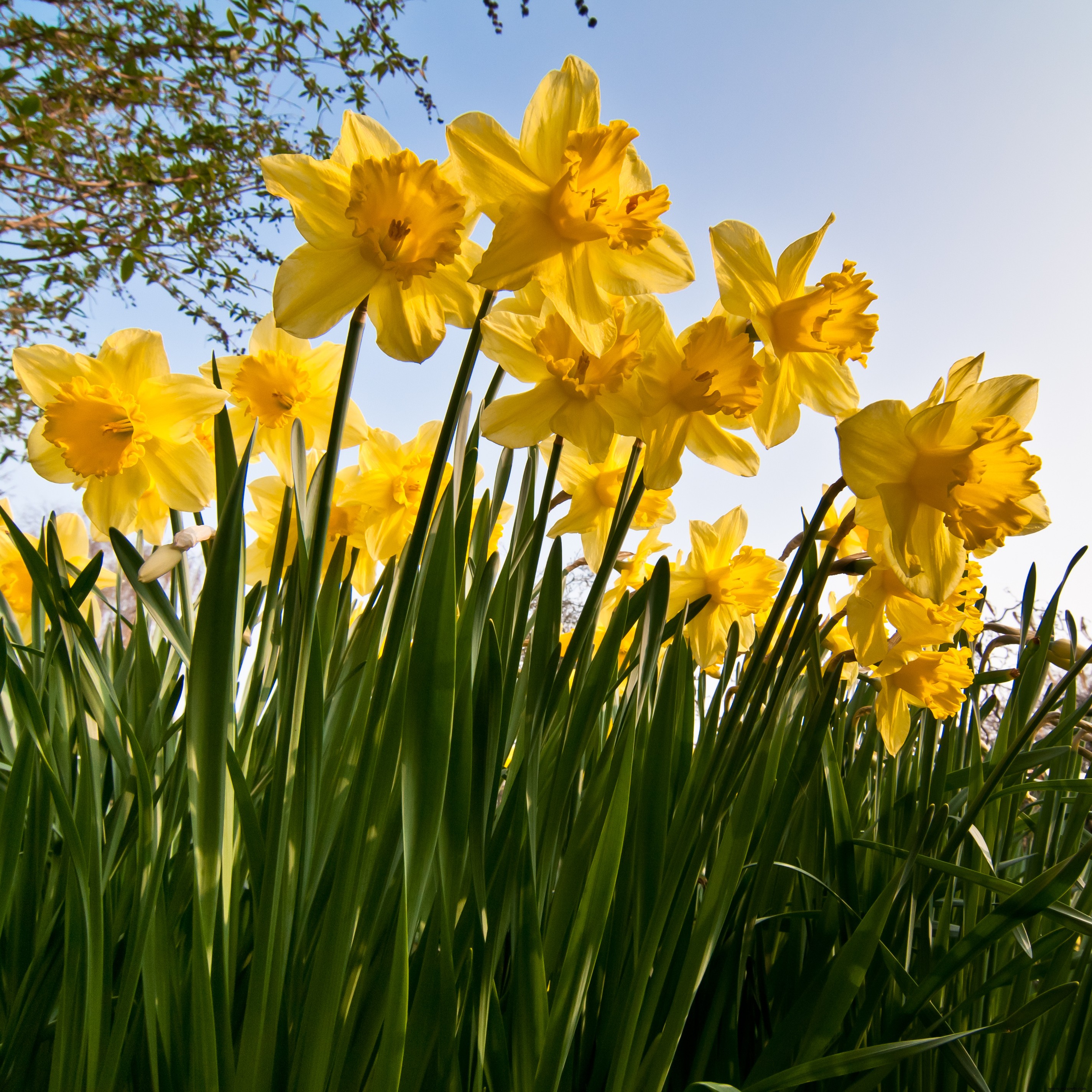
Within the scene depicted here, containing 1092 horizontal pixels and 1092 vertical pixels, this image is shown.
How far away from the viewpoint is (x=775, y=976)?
103cm

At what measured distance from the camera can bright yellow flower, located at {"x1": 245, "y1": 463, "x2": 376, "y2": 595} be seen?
1050mm

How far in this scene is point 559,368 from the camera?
765mm

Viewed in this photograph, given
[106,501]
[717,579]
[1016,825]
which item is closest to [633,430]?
[717,579]

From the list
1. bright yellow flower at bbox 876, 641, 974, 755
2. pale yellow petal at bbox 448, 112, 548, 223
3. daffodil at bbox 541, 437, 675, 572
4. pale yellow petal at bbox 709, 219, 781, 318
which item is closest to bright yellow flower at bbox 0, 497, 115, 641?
daffodil at bbox 541, 437, 675, 572

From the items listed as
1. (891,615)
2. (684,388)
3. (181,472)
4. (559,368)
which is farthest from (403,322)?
(891,615)

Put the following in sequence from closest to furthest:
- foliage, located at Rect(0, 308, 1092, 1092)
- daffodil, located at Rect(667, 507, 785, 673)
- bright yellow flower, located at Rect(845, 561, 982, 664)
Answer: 1. foliage, located at Rect(0, 308, 1092, 1092)
2. bright yellow flower, located at Rect(845, 561, 982, 664)
3. daffodil, located at Rect(667, 507, 785, 673)

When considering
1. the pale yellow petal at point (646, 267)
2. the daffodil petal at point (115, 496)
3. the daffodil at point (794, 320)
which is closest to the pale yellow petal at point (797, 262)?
the daffodil at point (794, 320)

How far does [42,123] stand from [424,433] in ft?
11.4

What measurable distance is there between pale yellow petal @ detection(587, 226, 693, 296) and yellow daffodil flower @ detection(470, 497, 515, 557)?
0.31 m

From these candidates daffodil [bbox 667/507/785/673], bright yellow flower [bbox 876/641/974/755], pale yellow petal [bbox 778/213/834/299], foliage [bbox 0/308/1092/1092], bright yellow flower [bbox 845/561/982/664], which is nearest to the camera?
foliage [bbox 0/308/1092/1092]

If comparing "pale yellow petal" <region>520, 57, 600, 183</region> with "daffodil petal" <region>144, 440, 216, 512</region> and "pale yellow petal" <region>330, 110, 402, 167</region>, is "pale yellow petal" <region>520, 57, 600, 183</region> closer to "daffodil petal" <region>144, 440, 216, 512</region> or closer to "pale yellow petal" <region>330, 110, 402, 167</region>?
"pale yellow petal" <region>330, 110, 402, 167</region>

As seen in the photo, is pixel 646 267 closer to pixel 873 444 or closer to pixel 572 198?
pixel 572 198

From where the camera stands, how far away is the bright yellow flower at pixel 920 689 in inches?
39.3

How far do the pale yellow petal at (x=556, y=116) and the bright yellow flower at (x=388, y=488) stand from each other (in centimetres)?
44
